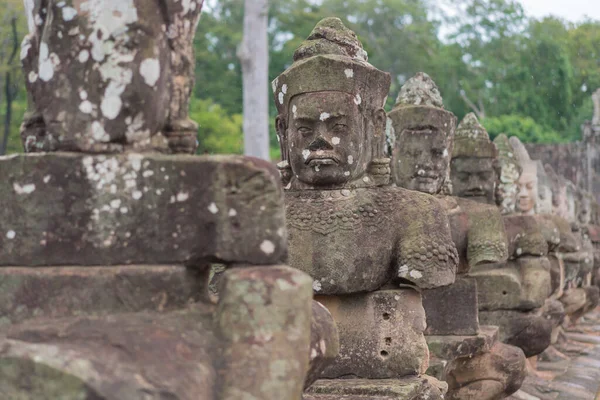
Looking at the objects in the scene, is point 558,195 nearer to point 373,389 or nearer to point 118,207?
point 373,389

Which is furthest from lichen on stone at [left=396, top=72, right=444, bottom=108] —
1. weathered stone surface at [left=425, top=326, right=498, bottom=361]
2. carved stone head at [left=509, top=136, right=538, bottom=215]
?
carved stone head at [left=509, top=136, right=538, bottom=215]

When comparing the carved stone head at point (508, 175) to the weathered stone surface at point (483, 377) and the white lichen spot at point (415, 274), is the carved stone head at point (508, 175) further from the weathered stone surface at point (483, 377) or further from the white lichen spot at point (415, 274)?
the white lichen spot at point (415, 274)

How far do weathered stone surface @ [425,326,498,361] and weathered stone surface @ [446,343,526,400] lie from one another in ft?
0.33

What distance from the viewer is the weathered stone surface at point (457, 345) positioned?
6.10 metres

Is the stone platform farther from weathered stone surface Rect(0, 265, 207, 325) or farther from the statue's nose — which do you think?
weathered stone surface Rect(0, 265, 207, 325)

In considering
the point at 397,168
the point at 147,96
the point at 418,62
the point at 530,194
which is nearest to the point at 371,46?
the point at 418,62

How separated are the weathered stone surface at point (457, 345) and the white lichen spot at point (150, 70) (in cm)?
380

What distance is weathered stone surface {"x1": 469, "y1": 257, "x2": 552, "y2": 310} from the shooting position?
8.16 metres

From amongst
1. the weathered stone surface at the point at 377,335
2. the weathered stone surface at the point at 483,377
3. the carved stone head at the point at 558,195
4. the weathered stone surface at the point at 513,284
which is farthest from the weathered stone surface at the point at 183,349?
the carved stone head at the point at 558,195

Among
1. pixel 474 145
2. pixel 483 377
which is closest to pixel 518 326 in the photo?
pixel 474 145

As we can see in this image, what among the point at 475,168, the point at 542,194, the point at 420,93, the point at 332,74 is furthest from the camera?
the point at 542,194

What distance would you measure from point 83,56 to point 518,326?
20.3ft

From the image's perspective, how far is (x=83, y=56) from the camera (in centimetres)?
268

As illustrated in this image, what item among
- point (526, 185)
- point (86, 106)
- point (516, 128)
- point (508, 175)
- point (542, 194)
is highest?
point (516, 128)
